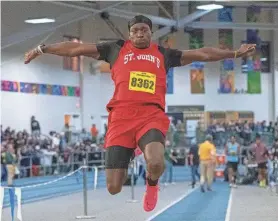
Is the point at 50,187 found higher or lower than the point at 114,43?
lower

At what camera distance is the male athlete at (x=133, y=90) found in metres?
6.97

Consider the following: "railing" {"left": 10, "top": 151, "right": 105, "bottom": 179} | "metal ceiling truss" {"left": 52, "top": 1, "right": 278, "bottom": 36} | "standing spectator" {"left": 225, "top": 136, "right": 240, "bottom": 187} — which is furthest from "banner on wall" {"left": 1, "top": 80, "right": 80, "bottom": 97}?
"standing spectator" {"left": 225, "top": 136, "right": 240, "bottom": 187}

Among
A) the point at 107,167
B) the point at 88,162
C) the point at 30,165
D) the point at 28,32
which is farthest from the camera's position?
the point at 88,162

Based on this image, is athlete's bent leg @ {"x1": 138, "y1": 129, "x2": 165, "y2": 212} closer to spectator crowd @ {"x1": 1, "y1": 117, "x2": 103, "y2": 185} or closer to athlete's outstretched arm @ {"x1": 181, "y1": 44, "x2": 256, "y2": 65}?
athlete's outstretched arm @ {"x1": 181, "y1": 44, "x2": 256, "y2": 65}

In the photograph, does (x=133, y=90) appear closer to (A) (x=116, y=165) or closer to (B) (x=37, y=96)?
(A) (x=116, y=165)

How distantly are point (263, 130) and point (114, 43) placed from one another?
86.3 feet

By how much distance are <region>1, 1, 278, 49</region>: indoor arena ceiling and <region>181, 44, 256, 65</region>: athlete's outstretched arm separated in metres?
16.5

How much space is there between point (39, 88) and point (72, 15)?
27.2 ft

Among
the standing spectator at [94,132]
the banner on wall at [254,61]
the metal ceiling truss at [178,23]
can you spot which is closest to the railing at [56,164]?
the standing spectator at [94,132]

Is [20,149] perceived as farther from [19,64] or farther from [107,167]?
[107,167]

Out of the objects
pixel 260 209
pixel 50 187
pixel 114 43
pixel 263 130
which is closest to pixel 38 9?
pixel 50 187

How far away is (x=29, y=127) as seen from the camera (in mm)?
31688

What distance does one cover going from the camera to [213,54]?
724 centimetres

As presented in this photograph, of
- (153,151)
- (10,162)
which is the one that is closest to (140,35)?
(153,151)
